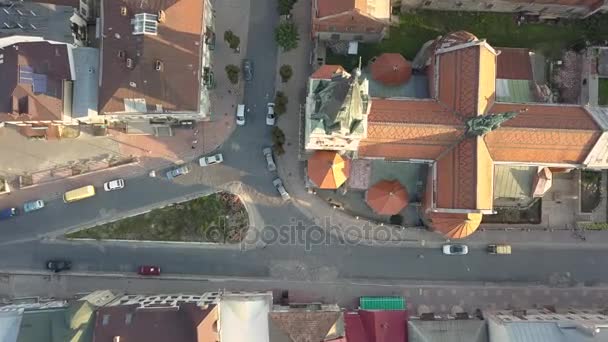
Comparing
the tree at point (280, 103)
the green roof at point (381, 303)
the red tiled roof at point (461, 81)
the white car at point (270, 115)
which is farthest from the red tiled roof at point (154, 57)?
the green roof at point (381, 303)

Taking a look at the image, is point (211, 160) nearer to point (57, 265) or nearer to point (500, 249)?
point (57, 265)

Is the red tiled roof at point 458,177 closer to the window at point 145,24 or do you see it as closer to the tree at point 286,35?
the tree at point 286,35

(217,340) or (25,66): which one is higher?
(25,66)

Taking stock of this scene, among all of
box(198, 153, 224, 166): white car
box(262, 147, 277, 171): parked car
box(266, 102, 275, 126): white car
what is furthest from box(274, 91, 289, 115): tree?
box(198, 153, 224, 166): white car

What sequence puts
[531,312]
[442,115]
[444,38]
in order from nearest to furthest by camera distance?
[442,115]
[444,38]
[531,312]

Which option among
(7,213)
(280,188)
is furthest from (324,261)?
(7,213)

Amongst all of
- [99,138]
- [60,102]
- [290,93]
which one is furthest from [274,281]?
[60,102]

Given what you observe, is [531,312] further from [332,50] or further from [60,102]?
[60,102]
